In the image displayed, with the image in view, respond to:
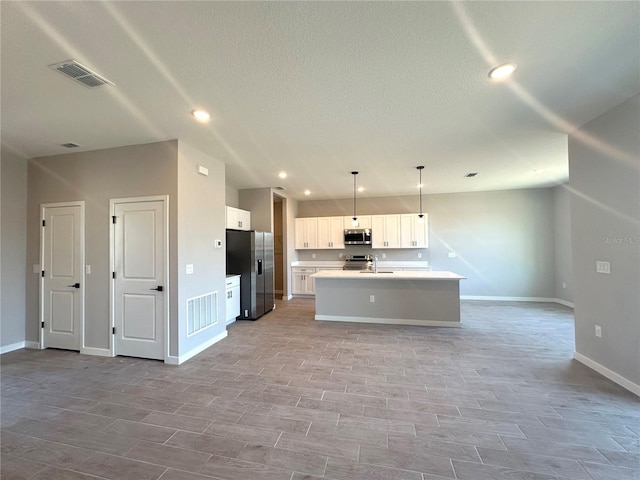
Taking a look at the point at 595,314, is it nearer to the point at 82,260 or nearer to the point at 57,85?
the point at 57,85

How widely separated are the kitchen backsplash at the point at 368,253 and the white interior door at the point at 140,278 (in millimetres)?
4980

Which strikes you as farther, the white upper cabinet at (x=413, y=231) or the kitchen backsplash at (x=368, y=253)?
the kitchen backsplash at (x=368, y=253)

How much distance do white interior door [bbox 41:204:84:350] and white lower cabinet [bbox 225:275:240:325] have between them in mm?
2056

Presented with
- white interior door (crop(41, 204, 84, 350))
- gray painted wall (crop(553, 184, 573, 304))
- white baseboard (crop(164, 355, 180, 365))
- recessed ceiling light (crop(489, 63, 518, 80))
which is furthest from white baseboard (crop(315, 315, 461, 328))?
recessed ceiling light (crop(489, 63, 518, 80))

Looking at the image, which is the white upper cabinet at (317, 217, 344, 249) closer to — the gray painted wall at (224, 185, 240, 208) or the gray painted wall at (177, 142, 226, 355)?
the gray painted wall at (224, 185, 240, 208)

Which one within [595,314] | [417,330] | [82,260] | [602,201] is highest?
[602,201]

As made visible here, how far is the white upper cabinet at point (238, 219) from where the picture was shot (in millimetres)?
5568

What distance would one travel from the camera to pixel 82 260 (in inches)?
150

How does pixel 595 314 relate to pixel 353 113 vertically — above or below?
below

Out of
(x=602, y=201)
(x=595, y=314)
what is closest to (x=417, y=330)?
(x=595, y=314)

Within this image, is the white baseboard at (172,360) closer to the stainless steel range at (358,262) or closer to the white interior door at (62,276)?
the white interior door at (62,276)

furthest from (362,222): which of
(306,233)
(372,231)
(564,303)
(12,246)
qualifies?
(12,246)

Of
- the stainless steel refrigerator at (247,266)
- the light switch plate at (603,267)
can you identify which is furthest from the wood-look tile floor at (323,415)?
the stainless steel refrigerator at (247,266)

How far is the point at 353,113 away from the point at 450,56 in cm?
103
